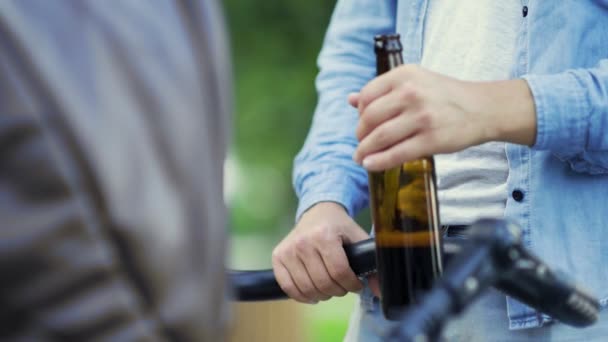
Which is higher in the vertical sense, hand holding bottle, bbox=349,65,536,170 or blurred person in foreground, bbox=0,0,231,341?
blurred person in foreground, bbox=0,0,231,341

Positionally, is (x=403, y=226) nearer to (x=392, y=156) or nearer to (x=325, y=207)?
(x=392, y=156)

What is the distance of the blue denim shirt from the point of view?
4.70 feet

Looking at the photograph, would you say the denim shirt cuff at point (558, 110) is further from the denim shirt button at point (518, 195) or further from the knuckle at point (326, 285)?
the knuckle at point (326, 285)

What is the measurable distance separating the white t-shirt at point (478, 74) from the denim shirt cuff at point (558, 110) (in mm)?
191

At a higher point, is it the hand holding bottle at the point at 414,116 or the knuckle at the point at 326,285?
the hand holding bottle at the point at 414,116

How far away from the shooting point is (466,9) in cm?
168

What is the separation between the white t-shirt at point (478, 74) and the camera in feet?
5.33

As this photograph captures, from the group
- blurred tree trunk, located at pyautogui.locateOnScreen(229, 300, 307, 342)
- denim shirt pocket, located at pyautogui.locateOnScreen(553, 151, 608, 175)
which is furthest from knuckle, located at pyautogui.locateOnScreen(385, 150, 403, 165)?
blurred tree trunk, located at pyautogui.locateOnScreen(229, 300, 307, 342)

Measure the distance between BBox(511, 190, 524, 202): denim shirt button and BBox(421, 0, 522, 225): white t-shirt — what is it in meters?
0.02

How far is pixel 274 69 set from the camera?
9617mm

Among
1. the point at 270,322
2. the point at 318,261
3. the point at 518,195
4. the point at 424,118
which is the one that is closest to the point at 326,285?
the point at 318,261

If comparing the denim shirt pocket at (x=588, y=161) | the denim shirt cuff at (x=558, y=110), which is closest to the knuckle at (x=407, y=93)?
the denim shirt cuff at (x=558, y=110)

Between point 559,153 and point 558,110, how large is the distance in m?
0.10

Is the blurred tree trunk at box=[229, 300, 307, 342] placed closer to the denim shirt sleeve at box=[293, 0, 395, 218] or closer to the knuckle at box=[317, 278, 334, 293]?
the denim shirt sleeve at box=[293, 0, 395, 218]
